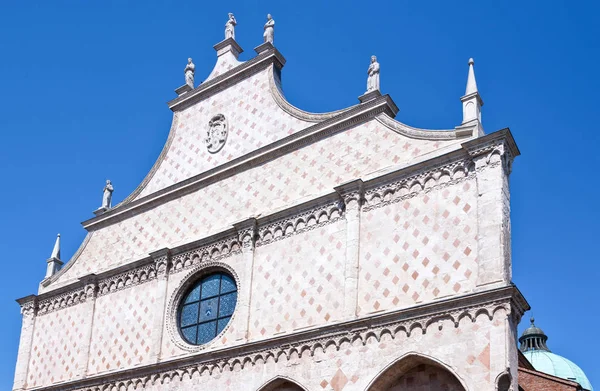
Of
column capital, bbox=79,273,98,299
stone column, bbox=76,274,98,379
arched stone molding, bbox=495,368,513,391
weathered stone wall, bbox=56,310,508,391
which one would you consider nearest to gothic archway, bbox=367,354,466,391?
weathered stone wall, bbox=56,310,508,391

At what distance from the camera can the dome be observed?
42781 millimetres

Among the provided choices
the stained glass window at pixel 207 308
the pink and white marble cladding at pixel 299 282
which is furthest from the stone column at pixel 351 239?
the stained glass window at pixel 207 308

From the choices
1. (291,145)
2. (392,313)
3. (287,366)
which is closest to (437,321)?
(392,313)

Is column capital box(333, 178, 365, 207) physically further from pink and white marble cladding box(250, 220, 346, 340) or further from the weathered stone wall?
the weathered stone wall

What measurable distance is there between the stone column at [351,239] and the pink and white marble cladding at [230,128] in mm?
2958

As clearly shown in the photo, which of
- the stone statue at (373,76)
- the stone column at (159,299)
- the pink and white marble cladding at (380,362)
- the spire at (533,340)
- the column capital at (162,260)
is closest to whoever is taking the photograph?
the pink and white marble cladding at (380,362)

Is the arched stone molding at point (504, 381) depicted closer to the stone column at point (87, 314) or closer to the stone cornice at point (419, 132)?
the stone cornice at point (419, 132)

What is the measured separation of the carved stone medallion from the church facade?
1.7 inches

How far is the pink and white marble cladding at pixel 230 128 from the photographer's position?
21.4 metres

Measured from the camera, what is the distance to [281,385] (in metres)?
18.0

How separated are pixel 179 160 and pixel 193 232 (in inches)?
104

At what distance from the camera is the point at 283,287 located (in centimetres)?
1886

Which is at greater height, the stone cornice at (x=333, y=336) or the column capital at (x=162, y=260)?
the column capital at (x=162, y=260)

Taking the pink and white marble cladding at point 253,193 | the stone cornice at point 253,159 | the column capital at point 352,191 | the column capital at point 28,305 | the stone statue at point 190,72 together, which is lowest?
the column capital at point 28,305
